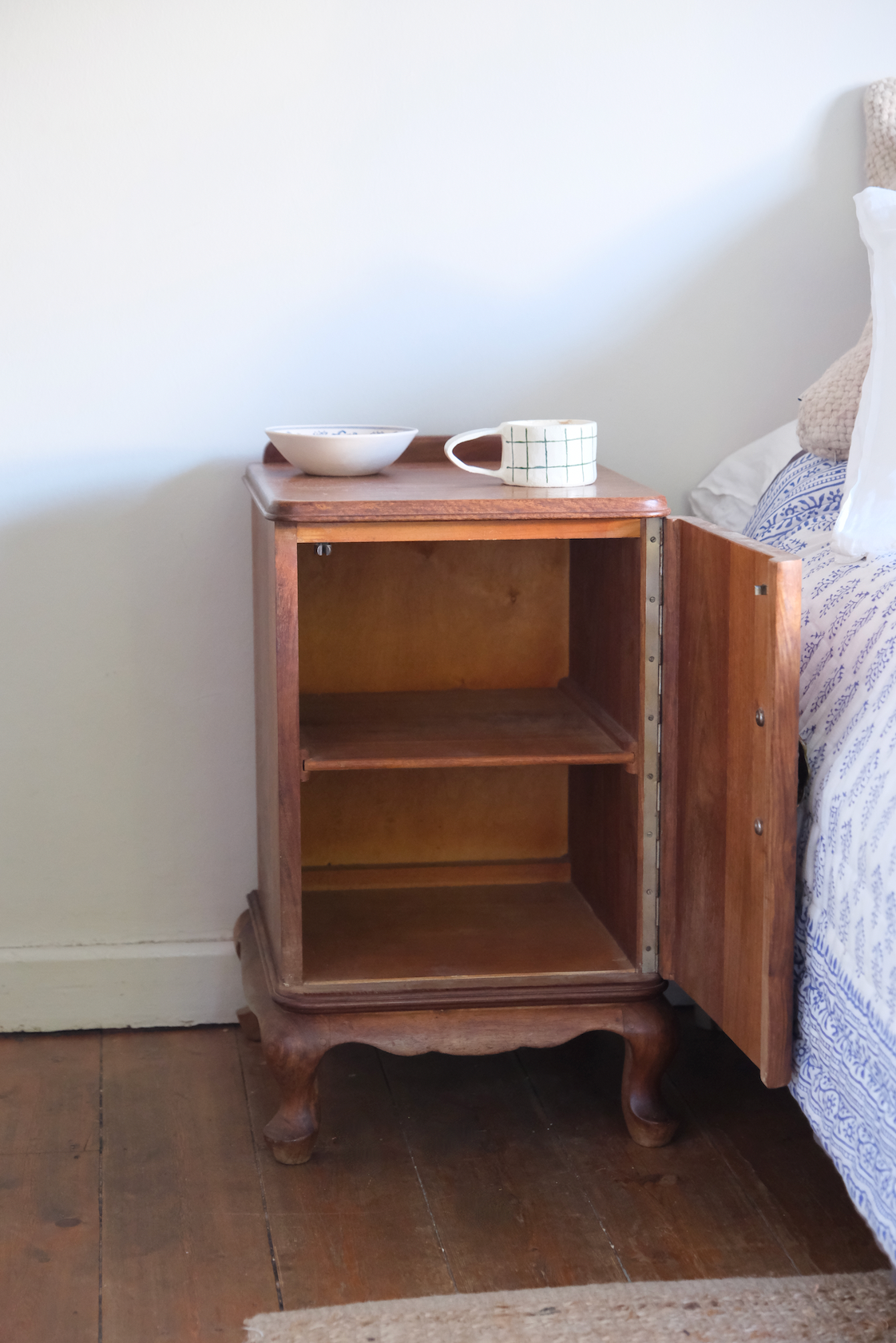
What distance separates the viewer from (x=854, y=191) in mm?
1643

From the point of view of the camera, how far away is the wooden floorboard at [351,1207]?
116 cm

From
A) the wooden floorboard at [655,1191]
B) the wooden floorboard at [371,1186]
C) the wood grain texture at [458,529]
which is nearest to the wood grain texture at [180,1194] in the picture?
the wooden floorboard at [371,1186]

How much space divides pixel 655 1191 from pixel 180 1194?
480 millimetres

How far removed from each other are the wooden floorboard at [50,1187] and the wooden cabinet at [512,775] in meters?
0.21

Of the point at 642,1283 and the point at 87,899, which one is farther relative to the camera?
the point at 87,899

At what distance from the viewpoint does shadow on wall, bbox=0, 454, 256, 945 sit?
1.58 metres

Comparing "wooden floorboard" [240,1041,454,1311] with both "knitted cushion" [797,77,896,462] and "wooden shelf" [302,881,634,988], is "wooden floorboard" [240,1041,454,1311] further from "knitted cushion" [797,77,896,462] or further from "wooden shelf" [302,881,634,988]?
"knitted cushion" [797,77,896,462]

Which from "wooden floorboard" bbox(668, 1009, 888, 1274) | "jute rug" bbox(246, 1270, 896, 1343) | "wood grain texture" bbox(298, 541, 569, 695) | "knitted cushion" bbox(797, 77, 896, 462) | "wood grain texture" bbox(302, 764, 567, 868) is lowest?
"wooden floorboard" bbox(668, 1009, 888, 1274)

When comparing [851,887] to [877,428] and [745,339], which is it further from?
[745,339]

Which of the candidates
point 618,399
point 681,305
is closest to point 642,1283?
point 618,399

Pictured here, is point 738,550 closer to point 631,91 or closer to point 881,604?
point 881,604

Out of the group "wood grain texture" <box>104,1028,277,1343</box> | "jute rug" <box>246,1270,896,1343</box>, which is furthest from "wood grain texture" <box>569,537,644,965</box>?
"wood grain texture" <box>104,1028,277,1343</box>

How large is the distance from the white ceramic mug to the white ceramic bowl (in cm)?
13

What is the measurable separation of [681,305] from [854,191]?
27cm
